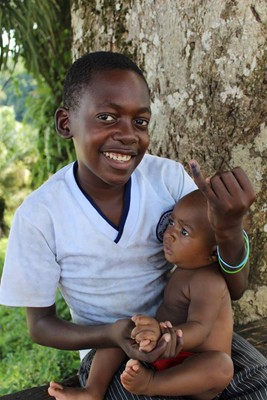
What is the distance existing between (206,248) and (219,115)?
77cm

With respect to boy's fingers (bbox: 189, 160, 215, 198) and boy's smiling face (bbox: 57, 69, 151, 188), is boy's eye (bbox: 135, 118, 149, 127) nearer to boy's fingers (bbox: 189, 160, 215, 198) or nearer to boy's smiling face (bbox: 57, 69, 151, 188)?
boy's smiling face (bbox: 57, 69, 151, 188)

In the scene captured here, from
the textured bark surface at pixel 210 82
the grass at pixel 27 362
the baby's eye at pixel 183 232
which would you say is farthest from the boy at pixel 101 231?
the grass at pixel 27 362

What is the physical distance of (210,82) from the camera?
2498 millimetres

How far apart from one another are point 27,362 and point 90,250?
7.63 ft

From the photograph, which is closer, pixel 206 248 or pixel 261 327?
pixel 206 248

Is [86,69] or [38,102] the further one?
[38,102]

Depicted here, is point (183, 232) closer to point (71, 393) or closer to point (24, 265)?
point (24, 265)

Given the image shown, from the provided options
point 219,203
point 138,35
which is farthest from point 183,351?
point 138,35

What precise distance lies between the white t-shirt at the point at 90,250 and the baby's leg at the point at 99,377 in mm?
189

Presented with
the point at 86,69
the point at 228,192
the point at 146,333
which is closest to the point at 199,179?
the point at 228,192

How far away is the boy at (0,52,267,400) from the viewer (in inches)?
73.6

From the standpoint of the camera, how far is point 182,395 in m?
1.82

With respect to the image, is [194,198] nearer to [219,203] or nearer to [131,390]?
[219,203]

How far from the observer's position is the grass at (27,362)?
3.75 m
